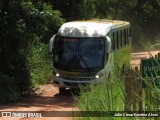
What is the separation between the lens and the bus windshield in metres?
16.8

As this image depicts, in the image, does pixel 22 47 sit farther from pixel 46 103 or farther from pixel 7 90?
pixel 46 103

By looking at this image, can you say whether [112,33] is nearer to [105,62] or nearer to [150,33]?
[105,62]

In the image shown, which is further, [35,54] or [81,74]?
[35,54]

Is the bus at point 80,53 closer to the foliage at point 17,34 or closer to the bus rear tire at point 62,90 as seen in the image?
the bus rear tire at point 62,90

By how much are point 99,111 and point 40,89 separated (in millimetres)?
12000

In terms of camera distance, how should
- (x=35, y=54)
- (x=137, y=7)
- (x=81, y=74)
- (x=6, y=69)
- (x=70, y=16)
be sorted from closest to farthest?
(x=81, y=74) < (x=6, y=69) < (x=35, y=54) < (x=70, y=16) < (x=137, y=7)

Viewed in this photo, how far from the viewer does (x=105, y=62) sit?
16.8 metres

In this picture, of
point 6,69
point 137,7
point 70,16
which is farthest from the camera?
point 137,7

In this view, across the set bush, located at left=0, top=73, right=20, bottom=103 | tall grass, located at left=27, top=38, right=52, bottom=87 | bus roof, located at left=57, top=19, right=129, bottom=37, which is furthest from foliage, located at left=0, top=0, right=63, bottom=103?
tall grass, located at left=27, top=38, right=52, bottom=87

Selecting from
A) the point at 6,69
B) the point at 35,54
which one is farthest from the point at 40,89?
the point at 35,54

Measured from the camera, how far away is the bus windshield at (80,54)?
1677 cm

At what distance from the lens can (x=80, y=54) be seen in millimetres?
16797

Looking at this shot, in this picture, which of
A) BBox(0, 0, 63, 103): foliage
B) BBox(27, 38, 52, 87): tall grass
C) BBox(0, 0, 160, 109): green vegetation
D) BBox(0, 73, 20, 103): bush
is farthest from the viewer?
BBox(27, 38, 52, 87): tall grass

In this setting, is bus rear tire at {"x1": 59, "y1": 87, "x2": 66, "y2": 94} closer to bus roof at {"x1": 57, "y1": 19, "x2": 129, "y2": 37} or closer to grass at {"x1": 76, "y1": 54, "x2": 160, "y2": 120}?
bus roof at {"x1": 57, "y1": 19, "x2": 129, "y2": 37}
